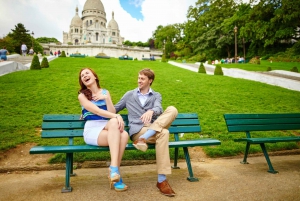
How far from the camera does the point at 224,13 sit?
4650 cm

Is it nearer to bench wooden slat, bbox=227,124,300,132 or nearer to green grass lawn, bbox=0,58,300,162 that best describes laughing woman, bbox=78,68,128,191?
green grass lawn, bbox=0,58,300,162

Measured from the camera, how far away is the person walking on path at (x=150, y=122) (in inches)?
125

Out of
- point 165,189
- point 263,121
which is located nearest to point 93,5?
point 263,121

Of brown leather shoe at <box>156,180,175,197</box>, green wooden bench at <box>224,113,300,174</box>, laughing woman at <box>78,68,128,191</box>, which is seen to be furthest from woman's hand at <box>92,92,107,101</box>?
green wooden bench at <box>224,113,300,174</box>

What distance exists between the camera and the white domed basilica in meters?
82.6

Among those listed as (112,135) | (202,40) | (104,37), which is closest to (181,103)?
(112,135)

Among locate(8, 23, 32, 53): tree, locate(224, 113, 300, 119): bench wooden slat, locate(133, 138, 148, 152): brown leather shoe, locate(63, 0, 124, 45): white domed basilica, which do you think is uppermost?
locate(63, 0, 124, 45): white domed basilica

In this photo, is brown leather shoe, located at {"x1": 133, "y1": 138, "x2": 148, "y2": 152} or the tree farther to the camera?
the tree

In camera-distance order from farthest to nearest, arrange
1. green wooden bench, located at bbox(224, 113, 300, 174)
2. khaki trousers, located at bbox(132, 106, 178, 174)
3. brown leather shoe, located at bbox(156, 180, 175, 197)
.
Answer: green wooden bench, located at bbox(224, 113, 300, 174) < khaki trousers, located at bbox(132, 106, 178, 174) < brown leather shoe, located at bbox(156, 180, 175, 197)

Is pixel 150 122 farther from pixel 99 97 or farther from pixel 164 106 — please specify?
pixel 164 106

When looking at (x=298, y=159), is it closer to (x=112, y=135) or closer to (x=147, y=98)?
(x=147, y=98)

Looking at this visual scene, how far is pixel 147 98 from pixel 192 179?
4.82ft

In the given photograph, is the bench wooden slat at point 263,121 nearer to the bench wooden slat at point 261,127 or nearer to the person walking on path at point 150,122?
the bench wooden slat at point 261,127

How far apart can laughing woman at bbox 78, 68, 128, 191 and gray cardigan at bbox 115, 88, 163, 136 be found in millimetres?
288
